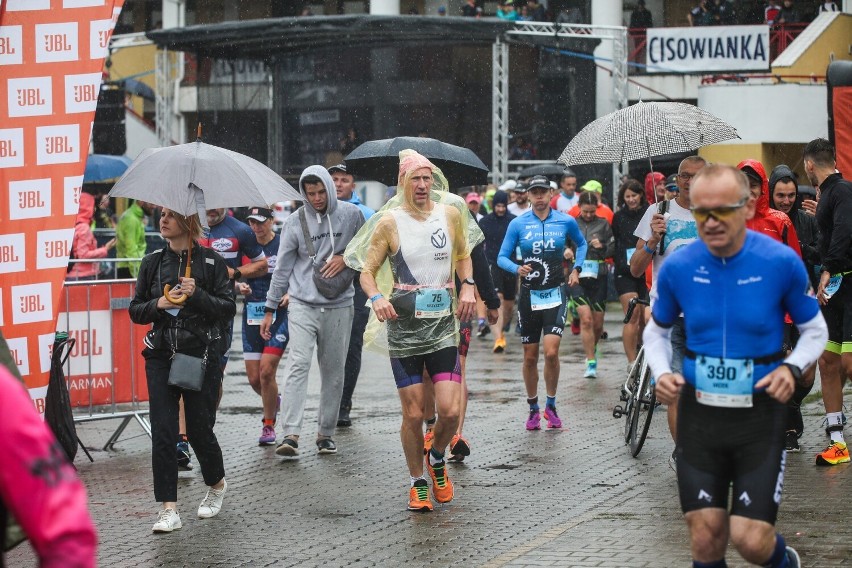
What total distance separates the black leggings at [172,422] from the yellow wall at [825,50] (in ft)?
74.7

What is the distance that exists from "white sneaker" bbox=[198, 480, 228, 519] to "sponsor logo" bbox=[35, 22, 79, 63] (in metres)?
2.56

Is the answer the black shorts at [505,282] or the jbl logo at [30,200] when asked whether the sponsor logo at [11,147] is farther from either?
the black shorts at [505,282]

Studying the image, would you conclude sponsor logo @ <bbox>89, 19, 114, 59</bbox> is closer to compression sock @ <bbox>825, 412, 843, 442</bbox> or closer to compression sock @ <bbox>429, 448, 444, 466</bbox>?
compression sock @ <bbox>429, 448, 444, 466</bbox>

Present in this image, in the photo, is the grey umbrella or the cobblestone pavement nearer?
the cobblestone pavement

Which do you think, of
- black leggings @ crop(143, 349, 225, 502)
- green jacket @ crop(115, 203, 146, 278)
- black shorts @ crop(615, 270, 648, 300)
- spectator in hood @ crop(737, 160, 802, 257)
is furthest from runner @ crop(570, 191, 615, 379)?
black leggings @ crop(143, 349, 225, 502)

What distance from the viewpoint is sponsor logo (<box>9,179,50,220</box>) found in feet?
25.0

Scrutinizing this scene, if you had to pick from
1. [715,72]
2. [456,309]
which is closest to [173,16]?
[715,72]

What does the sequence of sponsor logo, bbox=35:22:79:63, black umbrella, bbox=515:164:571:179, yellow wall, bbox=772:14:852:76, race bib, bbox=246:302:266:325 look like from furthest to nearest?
yellow wall, bbox=772:14:852:76 < black umbrella, bbox=515:164:571:179 < race bib, bbox=246:302:266:325 < sponsor logo, bbox=35:22:79:63

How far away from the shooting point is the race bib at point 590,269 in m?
14.8

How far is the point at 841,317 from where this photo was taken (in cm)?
922

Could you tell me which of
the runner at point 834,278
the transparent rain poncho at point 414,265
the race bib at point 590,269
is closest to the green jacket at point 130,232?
the race bib at point 590,269

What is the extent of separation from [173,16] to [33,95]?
104 ft

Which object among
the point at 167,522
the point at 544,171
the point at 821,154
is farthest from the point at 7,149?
the point at 544,171

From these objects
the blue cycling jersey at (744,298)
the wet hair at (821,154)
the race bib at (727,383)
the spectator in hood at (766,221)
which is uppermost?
the wet hair at (821,154)
